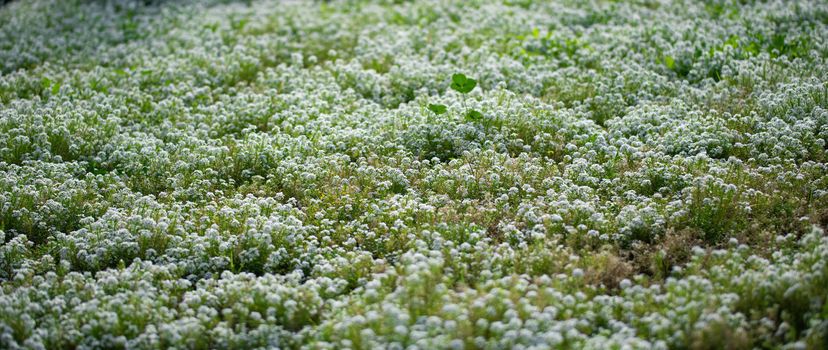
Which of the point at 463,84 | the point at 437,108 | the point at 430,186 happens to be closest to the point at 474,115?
the point at 437,108

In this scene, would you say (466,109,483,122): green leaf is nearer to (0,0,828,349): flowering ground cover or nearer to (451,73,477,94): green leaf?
(0,0,828,349): flowering ground cover

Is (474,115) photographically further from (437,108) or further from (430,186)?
(430,186)

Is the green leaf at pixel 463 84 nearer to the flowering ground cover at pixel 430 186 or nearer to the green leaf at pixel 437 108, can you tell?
the flowering ground cover at pixel 430 186

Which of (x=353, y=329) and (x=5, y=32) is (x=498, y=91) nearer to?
(x=353, y=329)

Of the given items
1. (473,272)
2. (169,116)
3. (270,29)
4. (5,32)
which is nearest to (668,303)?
(473,272)

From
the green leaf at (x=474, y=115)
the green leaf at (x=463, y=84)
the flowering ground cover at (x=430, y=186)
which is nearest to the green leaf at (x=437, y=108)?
the flowering ground cover at (x=430, y=186)

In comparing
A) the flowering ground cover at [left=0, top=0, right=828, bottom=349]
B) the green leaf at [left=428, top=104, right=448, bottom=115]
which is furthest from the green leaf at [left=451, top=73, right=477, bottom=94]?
the green leaf at [left=428, top=104, right=448, bottom=115]
